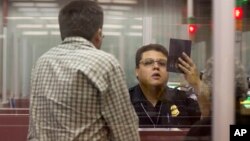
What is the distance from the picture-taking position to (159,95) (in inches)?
83.3

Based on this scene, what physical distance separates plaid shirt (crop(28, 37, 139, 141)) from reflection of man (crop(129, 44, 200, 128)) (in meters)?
0.44

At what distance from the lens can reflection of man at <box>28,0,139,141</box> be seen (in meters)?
1.59

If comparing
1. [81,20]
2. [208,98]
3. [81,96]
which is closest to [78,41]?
[81,20]

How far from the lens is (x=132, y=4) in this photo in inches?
81.4

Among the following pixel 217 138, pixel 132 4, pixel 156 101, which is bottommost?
pixel 217 138

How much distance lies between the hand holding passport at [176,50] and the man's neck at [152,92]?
11cm

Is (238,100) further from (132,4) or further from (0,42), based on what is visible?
(0,42)

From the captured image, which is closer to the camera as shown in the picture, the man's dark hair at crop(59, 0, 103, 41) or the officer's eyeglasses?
the man's dark hair at crop(59, 0, 103, 41)

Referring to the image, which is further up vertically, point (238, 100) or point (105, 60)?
point (105, 60)

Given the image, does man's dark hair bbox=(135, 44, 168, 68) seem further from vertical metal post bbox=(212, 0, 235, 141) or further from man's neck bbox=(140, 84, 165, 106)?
vertical metal post bbox=(212, 0, 235, 141)

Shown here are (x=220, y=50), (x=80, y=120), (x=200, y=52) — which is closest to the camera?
(x=80, y=120)

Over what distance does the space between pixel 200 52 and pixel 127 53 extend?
0.33 meters

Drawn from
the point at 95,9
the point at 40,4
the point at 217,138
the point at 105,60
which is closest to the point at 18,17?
the point at 40,4

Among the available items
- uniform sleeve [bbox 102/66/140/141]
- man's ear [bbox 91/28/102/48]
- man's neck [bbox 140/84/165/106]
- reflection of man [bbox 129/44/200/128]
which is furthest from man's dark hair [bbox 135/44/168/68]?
uniform sleeve [bbox 102/66/140/141]
